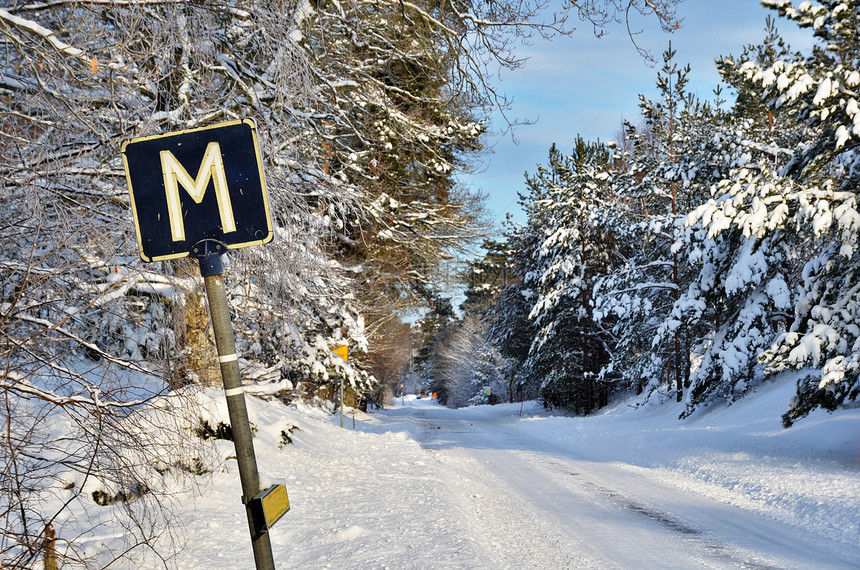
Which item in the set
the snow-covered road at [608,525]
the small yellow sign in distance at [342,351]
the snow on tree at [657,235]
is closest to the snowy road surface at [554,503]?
the snow-covered road at [608,525]

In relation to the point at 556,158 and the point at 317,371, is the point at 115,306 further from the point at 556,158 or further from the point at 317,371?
the point at 556,158

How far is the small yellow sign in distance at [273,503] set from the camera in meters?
2.83

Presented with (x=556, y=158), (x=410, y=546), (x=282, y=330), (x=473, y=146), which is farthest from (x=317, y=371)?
(x=556, y=158)

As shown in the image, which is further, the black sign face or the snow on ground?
the snow on ground

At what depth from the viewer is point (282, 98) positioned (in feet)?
17.8

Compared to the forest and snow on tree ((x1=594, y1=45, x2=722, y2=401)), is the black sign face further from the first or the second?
snow on tree ((x1=594, y1=45, x2=722, y2=401))

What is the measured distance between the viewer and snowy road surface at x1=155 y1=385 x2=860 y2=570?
5.79 meters

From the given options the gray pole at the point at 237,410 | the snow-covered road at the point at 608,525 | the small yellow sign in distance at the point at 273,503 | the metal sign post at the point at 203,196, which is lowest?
the snow-covered road at the point at 608,525

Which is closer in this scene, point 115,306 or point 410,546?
point 115,306

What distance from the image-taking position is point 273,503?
115 inches

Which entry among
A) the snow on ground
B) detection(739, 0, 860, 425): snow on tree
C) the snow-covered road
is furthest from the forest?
the snow-covered road

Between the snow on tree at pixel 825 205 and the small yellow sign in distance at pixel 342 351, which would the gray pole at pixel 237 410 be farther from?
the small yellow sign in distance at pixel 342 351

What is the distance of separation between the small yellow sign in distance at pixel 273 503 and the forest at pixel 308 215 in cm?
75

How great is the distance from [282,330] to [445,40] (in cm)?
366
